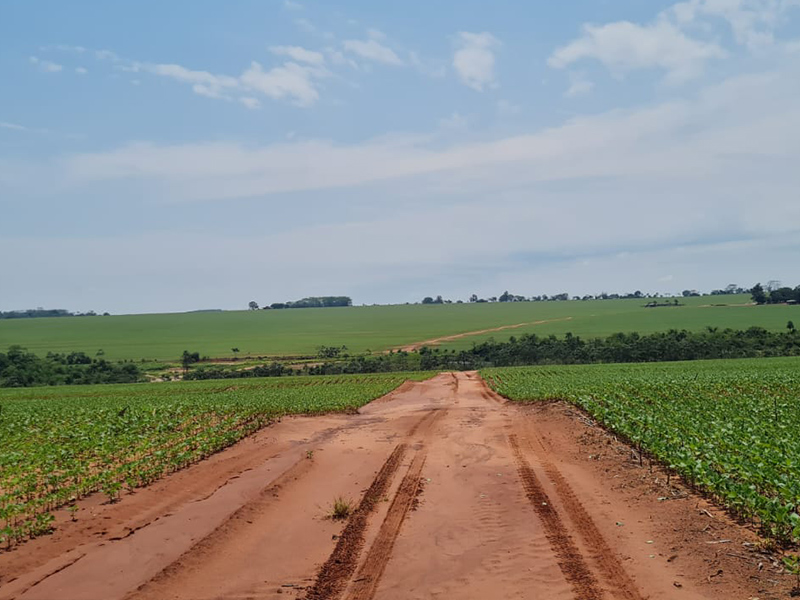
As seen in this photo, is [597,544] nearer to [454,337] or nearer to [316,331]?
[454,337]

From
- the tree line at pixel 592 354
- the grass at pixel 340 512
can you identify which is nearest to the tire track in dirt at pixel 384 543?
the grass at pixel 340 512

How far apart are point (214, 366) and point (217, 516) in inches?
3605

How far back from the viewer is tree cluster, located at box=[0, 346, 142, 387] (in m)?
83.1

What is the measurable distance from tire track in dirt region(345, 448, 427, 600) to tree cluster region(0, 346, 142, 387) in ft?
271

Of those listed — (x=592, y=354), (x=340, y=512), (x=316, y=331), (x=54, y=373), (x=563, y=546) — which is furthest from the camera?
(x=316, y=331)

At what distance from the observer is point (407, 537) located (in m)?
9.55

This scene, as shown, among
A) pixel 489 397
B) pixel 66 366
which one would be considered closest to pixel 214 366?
pixel 66 366

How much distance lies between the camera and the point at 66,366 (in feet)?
305

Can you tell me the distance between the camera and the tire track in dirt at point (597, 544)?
7274 mm

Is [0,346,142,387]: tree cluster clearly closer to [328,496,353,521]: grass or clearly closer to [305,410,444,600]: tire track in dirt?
[305,410,444,600]: tire track in dirt

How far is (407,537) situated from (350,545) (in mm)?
1008

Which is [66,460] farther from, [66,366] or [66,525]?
[66,366]

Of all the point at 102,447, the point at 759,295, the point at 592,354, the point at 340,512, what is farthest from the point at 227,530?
the point at 759,295

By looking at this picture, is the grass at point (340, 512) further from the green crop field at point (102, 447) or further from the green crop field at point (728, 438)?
the green crop field at point (728, 438)
